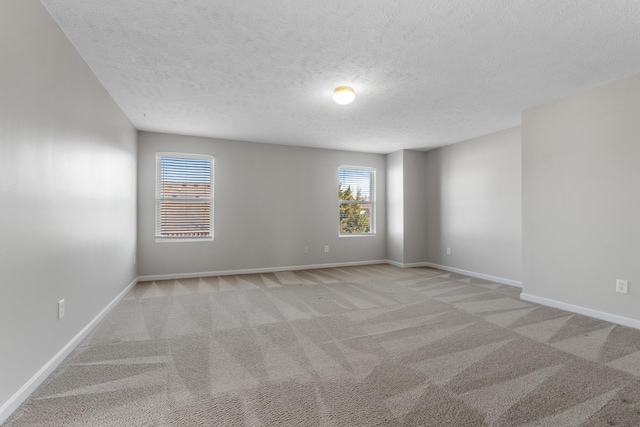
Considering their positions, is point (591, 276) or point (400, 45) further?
point (591, 276)

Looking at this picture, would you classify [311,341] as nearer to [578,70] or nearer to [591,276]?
[591,276]

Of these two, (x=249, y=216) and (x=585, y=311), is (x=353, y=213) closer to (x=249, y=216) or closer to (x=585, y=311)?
(x=249, y=216)

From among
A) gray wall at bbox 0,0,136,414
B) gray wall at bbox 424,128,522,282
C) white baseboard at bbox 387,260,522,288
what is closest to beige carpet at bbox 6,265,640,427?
gray wall at bbox 0,0,136,414

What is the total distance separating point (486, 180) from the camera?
4.97 metres

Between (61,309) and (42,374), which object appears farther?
(61,309)

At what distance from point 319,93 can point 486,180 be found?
3.29 meters

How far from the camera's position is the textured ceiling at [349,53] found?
1.97 m

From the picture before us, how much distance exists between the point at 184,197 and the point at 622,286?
5.66 metres

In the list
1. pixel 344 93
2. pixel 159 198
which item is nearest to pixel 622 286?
pixel 344 93

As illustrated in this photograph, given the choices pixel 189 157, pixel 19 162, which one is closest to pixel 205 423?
pixel 19 162

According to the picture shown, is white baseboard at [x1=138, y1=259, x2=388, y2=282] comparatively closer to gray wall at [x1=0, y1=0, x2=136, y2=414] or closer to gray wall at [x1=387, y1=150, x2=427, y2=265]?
gray wall at [x1=387, y1=150, x2=427, y2=265]

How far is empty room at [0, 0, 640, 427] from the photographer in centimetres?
173

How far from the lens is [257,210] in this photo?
547 cm

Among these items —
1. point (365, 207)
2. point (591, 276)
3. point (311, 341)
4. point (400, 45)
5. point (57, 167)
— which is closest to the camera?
point (57, 167)
